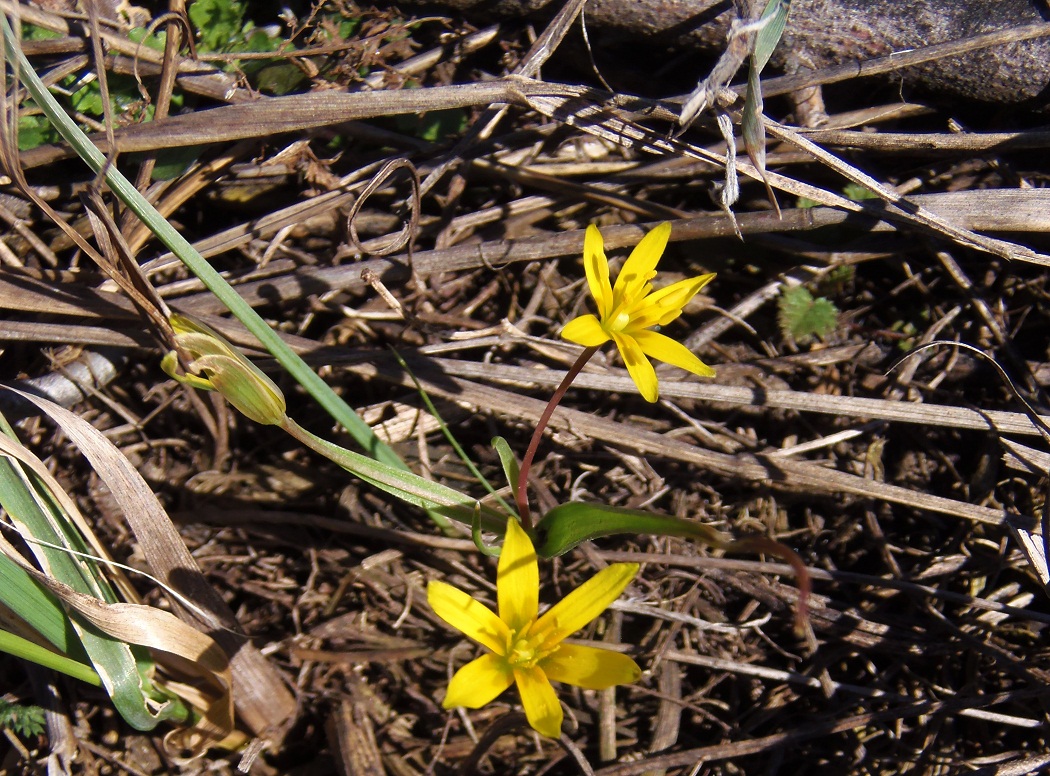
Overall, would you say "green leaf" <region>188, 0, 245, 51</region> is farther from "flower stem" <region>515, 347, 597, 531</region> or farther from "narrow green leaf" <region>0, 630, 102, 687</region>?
"narrow green leaf" <region>0, 630, 102, 687</region>

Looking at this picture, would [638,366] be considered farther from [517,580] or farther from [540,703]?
[540,703]

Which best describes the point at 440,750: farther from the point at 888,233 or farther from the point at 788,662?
the point at 888,233

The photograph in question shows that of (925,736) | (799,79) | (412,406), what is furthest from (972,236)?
(412,406)

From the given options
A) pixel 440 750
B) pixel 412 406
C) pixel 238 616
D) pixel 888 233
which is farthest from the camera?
pixel 888 233


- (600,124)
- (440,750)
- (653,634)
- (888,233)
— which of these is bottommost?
(440,750)

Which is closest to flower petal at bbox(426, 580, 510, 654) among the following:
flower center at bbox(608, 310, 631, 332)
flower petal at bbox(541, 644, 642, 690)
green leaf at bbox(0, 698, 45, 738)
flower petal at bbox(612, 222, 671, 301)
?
flower petal at bbox(541, 644, 642, 690)

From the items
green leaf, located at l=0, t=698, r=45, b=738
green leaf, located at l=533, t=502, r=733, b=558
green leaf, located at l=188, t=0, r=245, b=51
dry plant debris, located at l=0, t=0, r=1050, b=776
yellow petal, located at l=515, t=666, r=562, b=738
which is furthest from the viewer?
green leaf, located at l=188, t=0, r=245, b=51
